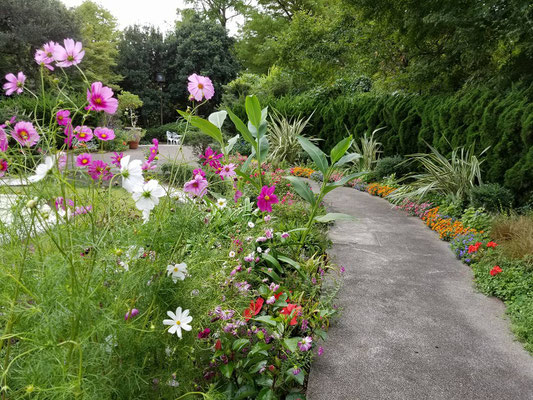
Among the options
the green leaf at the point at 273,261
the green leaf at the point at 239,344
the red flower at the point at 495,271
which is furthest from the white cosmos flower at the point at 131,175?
the red flower at the point at 495,271

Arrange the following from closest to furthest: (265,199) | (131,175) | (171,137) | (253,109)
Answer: (131,175) → (265,199) → (253,109) → (171,137)

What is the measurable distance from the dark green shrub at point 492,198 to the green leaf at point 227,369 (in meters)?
3.52

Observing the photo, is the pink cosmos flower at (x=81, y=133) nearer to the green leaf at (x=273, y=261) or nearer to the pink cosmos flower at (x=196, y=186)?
the pink cosmos flower at (x=196, y=186)

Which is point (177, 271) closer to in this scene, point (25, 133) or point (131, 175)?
point (131, 175)

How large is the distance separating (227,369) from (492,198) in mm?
3660

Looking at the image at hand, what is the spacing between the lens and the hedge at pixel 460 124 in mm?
4031

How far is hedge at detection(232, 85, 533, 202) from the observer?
403 cm

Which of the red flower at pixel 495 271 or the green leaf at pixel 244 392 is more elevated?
the red flower at pixel 495 271

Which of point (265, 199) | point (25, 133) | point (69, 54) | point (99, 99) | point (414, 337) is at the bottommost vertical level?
point (414, 337)

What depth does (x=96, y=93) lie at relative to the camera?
0.99 m

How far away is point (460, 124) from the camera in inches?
195

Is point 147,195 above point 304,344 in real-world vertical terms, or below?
above

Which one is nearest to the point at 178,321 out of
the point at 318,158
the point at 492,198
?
the point at 318,158

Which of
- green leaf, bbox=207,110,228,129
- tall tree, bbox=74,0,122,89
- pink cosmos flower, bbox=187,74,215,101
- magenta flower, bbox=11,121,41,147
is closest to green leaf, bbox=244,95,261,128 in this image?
green leaf, bbox=207,110,228,129
